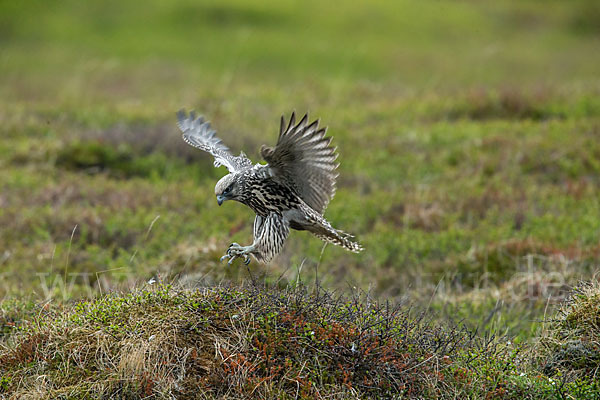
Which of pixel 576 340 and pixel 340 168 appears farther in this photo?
pixel 340 168

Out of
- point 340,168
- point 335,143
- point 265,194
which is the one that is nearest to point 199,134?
point 265,194

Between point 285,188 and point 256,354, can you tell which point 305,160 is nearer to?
point 285,188

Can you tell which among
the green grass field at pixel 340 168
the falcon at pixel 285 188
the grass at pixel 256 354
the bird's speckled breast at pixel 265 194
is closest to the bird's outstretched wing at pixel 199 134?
the falcon at pixel 285 188

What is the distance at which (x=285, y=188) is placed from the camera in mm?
5918

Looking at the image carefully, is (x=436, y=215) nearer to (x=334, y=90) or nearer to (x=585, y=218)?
(x=585, y=218)

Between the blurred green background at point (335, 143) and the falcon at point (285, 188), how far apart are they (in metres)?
0.36

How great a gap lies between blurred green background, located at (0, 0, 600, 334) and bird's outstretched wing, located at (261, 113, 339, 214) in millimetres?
816

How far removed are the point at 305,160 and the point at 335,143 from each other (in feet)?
23.8

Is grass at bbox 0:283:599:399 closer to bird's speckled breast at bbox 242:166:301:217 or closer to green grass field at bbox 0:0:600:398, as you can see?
green grass field at bbox 0:0:600:398

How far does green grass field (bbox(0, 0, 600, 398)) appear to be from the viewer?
7652 mm

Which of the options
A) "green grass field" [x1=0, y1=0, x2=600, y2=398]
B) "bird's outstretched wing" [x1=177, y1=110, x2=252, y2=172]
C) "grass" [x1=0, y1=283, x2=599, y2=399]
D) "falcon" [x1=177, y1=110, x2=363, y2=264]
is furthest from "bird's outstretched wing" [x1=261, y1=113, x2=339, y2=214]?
"bird's outstretched wing" [x1=177, y1=110, x2=252, y2=172]

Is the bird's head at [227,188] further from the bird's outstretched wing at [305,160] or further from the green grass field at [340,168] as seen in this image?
the green grass field at [340,168]

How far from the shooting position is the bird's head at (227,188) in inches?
222

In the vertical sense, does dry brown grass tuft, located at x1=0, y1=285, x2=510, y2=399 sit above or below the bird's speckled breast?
below
